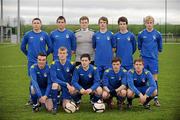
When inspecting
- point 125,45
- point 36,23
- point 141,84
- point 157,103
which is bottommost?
point 157,103

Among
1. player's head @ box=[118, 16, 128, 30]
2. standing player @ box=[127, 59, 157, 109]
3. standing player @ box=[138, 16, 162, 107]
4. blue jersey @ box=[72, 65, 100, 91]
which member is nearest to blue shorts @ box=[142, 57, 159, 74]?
standing player @ box=[138, 16, 162, 107]

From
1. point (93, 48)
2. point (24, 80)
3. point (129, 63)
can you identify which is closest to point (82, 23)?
point (93, 48)

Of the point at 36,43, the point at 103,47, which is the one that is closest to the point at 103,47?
the point at 103,47

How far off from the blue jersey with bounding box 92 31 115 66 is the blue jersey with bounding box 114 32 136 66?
11 centimetres

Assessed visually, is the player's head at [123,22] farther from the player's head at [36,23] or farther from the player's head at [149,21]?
the player's head at [36,23]

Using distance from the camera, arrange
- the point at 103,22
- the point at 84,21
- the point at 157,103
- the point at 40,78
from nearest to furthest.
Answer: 1. the point at 40,78
2. the point at 103,22
3. the point at 84,21
4. the point at 157,103

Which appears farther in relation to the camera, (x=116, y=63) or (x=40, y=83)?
(x=40, y=83)

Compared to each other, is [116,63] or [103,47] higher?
[103,47]

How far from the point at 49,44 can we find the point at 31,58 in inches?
16.1

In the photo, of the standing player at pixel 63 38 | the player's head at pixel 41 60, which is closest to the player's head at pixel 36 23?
the standing player at pixel 63 38

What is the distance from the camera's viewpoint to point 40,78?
6395mm

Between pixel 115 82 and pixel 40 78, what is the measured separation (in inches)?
50.4

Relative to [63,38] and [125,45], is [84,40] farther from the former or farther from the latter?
[125,45]

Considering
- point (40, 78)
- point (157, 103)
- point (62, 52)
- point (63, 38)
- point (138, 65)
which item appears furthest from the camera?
point (157, 103)
